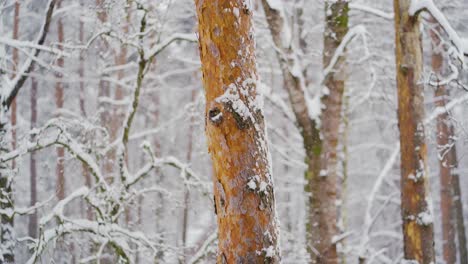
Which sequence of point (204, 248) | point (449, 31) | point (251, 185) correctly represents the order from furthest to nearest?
point (204, 248), point (449, 31), point (251, 185)

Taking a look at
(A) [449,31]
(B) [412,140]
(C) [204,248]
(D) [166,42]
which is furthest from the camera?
(C) [204,248]

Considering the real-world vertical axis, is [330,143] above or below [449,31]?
below

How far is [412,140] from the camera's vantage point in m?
5.77

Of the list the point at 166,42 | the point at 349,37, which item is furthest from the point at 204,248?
the point at 349,37

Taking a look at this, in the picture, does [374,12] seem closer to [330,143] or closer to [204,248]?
[330,143]

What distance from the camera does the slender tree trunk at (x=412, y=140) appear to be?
570 cm

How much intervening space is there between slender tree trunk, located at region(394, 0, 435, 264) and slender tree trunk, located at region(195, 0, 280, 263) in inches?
129

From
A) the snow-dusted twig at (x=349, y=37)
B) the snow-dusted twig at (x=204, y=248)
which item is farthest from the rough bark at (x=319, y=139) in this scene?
the snow-dusted twig at (x=204, y=248)

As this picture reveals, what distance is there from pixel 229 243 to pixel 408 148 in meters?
3.58

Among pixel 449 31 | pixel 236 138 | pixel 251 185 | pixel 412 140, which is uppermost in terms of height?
pixel 449 31

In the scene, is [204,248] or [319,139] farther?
[319,139]

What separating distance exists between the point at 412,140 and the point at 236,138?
3.49 metres

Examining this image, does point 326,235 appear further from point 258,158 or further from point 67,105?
point 67,105

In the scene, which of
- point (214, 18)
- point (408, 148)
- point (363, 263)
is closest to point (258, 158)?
point (214, 18)
